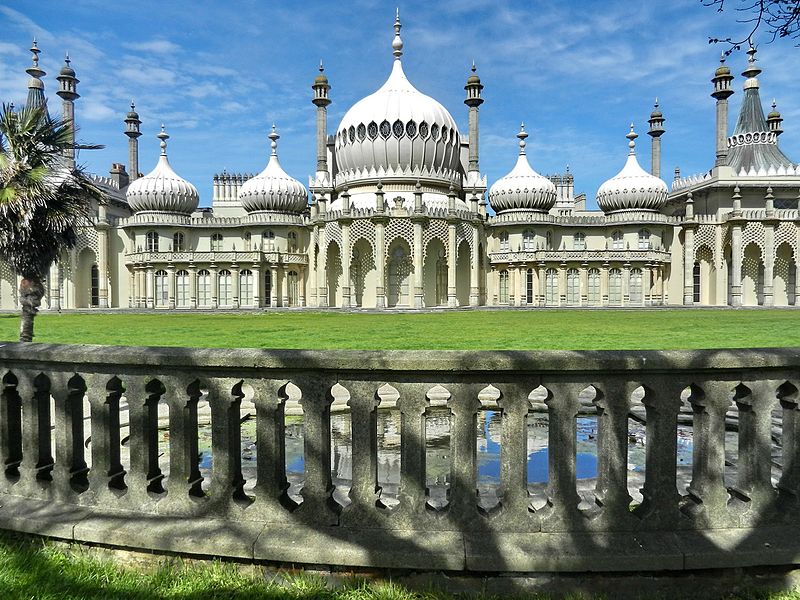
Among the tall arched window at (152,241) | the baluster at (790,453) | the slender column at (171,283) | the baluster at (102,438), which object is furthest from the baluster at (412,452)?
the tall arched window at (152,241)

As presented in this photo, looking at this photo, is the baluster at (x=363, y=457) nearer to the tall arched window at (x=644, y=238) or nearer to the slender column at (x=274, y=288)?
the slender column at (x=274, y=288)

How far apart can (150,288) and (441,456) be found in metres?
45.7

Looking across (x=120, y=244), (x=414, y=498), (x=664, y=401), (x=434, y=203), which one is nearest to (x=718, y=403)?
(x=664, y=401)

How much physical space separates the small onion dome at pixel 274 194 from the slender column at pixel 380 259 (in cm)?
1291

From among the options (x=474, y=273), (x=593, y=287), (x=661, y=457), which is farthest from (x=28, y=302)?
(x=593, y=287)

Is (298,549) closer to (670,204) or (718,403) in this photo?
(718,403)

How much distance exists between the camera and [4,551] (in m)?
3.05

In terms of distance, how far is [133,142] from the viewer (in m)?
61.6

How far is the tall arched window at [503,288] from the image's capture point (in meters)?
47.2

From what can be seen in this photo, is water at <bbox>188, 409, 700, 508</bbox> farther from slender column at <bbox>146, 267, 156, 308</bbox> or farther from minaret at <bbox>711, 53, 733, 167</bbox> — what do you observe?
minaret at <bbox>711, 53, 733, 167</bbox>

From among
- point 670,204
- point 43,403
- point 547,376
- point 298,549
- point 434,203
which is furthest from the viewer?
point 670,204

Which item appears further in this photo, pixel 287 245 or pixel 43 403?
pixel 287 245

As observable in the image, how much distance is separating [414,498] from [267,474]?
0.90 m

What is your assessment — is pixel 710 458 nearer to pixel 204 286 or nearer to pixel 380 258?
pixel 380 258
